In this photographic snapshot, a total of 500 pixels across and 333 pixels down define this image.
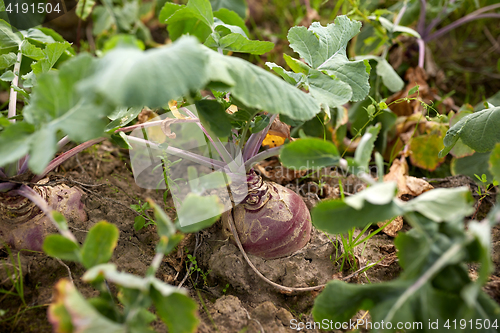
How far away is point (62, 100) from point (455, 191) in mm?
877

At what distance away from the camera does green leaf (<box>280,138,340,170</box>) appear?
30.2 inches

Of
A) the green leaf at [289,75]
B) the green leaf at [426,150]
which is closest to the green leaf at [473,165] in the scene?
the green leaf at [426,150]

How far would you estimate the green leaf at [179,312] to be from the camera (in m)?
0.66

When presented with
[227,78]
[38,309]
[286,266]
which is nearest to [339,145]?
[286,266]

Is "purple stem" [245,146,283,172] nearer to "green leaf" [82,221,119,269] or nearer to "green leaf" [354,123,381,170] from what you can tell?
"green leaf" [354,123,381,170]

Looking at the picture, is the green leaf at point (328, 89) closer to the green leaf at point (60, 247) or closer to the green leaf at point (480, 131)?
the green leaf at point (480, 131)

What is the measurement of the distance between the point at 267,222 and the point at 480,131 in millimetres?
778

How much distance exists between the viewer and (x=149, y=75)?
59cm

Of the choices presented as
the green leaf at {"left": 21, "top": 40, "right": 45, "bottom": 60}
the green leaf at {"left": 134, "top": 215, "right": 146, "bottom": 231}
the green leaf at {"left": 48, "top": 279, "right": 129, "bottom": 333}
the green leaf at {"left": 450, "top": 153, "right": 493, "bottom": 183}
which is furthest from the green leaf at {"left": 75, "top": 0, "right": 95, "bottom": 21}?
the green leaf at {"left": 450, "top": 153, "right": 493, "bottom": 183}

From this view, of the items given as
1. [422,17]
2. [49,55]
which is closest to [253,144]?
[49,55]

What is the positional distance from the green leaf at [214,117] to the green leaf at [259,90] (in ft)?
0.41

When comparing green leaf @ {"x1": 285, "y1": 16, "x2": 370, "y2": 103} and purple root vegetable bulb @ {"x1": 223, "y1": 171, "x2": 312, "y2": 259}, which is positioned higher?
green leaf @ {"x1": 285, "y1": 16, "x2": 370, "y2": 103}

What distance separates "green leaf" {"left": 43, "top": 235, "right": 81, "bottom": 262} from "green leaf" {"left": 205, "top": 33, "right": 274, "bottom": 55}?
693 mm

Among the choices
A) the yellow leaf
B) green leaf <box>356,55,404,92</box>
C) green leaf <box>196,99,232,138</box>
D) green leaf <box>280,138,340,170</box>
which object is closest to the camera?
green leaf <box>280,138,340,170</box>
